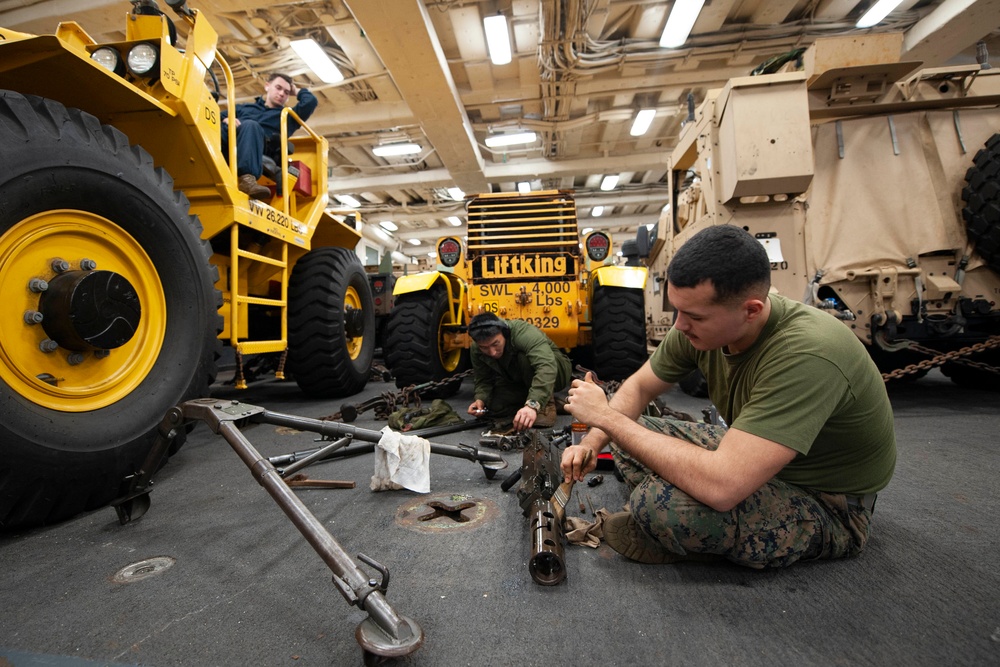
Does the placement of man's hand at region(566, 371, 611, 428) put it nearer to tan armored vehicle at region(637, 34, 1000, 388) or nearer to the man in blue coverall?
the man in blue coverall

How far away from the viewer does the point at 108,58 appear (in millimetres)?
2275

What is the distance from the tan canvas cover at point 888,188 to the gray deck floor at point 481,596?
242cm

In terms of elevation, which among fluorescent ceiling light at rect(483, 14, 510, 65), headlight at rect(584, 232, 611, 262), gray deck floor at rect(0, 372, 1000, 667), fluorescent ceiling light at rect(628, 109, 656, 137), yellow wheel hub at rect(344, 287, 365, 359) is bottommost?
gray deck floor at rect(0, 372, 1000, 667)

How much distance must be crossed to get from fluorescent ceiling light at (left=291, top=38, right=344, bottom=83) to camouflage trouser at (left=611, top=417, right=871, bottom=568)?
729cm

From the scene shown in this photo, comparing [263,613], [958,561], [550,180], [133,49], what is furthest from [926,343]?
[550,180]

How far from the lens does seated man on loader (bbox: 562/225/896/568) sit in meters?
1.21

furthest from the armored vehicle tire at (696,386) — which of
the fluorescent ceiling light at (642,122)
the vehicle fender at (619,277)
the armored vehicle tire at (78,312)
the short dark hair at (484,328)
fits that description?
the fluorescent ceiling light at (642,122)

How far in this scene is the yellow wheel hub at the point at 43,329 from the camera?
5.40ft

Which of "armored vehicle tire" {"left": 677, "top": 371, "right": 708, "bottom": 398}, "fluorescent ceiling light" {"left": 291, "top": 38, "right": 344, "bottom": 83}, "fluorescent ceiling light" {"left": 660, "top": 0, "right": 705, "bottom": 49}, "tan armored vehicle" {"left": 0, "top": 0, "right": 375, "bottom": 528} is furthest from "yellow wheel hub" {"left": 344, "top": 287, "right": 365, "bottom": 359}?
"fluorescent ceiling light" {"left": 660, "top": 0, "right": 705, "bottom": 49}

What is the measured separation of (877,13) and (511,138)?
5853 mm

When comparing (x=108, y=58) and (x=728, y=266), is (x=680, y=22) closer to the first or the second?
(x=108, y=58)

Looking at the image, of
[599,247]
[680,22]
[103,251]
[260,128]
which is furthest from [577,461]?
[680,22]

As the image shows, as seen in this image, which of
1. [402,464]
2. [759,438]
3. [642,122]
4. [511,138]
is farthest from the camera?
[511,138]

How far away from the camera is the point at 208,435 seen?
321cm
